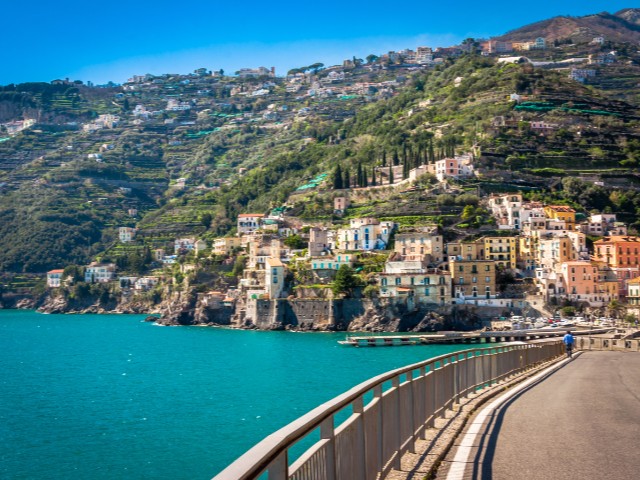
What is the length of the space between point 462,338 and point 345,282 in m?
17.7

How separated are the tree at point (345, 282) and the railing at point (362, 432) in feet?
253

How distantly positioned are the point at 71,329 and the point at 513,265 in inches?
2316

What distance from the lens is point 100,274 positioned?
15088 centimetres

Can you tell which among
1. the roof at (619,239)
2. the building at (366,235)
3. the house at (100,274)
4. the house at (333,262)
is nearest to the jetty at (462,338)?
the house at (333,262)

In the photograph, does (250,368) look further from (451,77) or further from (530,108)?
(451,77)

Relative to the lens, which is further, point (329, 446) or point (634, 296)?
point (634, 296)

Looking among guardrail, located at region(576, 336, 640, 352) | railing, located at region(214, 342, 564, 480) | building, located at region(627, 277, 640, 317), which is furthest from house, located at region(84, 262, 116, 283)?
railing, located at region(214, 342, 564, 480)

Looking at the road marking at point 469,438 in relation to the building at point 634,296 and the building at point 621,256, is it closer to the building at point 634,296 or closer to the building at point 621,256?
the building at point 634,296

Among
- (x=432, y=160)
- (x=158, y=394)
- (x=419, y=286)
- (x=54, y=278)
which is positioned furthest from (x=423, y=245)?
(x=54, y=278)

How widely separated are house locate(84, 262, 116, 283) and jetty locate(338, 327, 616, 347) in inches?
3163

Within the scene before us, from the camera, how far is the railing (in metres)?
4.78

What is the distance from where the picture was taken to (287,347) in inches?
3000

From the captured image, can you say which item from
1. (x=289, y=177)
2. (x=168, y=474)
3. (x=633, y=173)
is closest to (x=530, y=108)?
(x=633, y=173)

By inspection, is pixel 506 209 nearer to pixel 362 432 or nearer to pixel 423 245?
pixel 423 245
